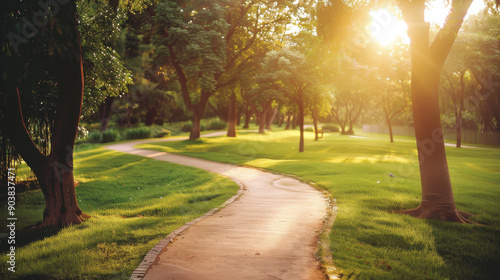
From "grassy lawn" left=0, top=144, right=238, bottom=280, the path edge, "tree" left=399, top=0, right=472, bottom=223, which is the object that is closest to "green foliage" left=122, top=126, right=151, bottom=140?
"grassy lawn" left=0, top=144, right=238, bottom=280

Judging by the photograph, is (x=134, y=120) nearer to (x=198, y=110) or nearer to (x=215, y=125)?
(x=215, y=125)

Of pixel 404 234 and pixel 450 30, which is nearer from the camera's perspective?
pixel 404 234

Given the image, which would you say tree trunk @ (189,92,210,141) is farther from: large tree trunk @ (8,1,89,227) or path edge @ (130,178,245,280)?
large tree trunk @ (8,1,89,227)

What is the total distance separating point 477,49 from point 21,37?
3092 cm

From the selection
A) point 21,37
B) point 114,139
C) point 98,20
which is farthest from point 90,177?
point 114,139

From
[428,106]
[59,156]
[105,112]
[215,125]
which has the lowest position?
[59,156]

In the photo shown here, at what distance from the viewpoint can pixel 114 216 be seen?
358 inches

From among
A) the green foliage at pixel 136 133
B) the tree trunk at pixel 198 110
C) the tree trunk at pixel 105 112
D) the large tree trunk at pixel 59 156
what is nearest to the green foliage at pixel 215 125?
the tree trunk at pixel 105 112

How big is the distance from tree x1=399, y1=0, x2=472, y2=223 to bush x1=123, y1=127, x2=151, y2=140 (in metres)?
32.3

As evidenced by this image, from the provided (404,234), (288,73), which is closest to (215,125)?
(288,73)

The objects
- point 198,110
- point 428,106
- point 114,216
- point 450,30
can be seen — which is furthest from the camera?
point 198,110

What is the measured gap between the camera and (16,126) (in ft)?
25.2

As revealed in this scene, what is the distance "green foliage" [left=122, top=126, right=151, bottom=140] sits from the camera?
120 feet

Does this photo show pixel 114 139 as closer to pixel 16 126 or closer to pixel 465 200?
pixel 16 126
